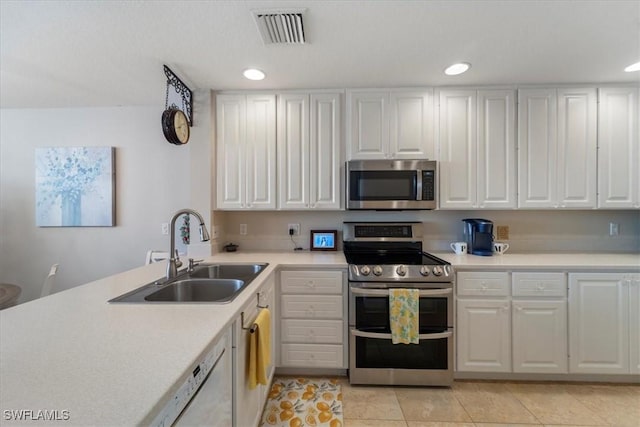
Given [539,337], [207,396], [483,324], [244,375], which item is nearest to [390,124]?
[483,324]

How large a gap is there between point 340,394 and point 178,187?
2.41 m

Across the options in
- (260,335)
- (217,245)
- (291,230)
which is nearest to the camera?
(260,335)

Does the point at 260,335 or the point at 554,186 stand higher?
the point at 554,186

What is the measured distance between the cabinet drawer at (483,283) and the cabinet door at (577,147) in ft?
3.30

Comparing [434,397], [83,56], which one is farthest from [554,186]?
[83,56]

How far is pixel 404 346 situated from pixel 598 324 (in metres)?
1.42

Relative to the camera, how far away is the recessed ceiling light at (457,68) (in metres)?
1.97

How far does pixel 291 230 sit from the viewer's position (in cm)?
267

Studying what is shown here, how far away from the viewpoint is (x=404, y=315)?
1872mm

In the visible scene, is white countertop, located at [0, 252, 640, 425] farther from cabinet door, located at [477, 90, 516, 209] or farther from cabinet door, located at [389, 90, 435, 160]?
cabinet door, located at [477, 90, 516, 209]

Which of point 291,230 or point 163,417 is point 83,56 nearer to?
point 291,230

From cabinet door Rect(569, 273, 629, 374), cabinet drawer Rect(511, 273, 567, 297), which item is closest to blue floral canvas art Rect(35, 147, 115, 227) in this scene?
cabinet drawer Rect(511, 273, 567, 297)

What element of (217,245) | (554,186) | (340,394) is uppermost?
(554,186)

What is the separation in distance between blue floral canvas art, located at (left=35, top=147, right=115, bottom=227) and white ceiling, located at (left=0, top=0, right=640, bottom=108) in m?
0.59
